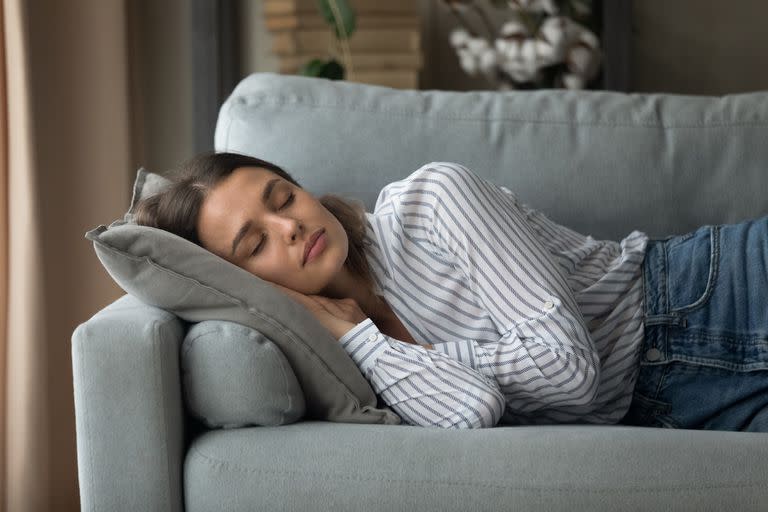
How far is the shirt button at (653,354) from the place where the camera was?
1.61 m

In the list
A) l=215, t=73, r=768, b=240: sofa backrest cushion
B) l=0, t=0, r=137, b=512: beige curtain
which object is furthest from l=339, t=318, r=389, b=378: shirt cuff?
l=0, t=0, r=137, b=512: beige curtain

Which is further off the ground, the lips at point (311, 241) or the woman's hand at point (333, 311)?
the lips at point (311, 241)

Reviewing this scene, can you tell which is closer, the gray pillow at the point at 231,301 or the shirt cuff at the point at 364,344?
the gray pillow at the point at 231,301

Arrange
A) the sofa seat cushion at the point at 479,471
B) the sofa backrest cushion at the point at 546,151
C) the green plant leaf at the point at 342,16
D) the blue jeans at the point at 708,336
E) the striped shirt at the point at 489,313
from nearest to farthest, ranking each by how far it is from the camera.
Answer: the sofa seat cushion at the point at 479,471
the striped shirt at the point at 489,313
the blue jeans at the point at 708,336
the sofa backrest cushion at the point at 546,151
the green plant leaf at the point at 342,16

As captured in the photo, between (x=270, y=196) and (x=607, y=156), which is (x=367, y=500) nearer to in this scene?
(x=270, y=196)

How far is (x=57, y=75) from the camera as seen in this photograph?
234cm

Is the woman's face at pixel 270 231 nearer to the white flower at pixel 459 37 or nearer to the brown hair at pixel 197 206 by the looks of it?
the brown hair at pixel 197 206

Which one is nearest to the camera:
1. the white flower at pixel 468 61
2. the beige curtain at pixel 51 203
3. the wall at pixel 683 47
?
the beige curtain at pixel 51 203

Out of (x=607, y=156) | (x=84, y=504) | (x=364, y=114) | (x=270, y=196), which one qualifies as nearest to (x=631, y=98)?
(x=607, y=156)

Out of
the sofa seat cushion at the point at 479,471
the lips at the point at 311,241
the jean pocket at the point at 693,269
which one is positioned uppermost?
the lips at the point at 311,241

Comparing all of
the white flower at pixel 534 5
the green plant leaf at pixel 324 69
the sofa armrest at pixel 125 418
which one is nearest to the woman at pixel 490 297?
the sofa armrest at pixel 125 418

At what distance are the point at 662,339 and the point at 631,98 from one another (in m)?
0.60

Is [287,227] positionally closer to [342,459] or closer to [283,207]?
[283,207]

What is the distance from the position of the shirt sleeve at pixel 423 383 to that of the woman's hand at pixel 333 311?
2 cm
